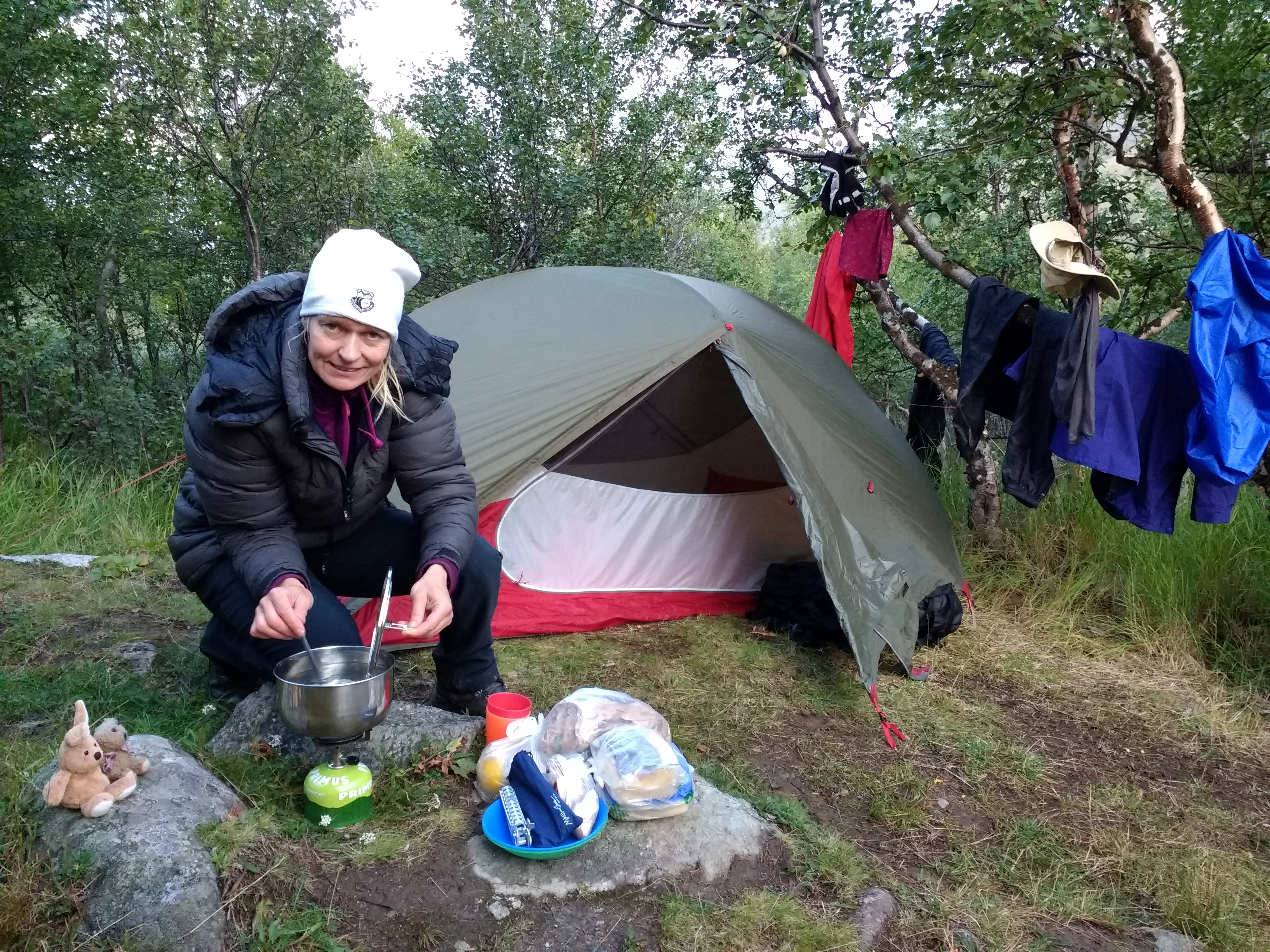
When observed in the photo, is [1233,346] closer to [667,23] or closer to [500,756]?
[500,756]

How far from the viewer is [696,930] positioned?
1562mm

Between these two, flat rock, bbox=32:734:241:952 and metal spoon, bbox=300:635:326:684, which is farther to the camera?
metal spoon, bbox=300:635:326:684

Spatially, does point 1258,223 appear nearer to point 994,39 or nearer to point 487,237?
point 994,39

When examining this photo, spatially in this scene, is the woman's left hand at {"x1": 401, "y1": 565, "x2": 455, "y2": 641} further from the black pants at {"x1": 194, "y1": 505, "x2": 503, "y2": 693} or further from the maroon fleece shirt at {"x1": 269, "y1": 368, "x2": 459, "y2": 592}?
the black pants at {"x1": 194, "y1": 505, "x2": 503, "y2": 693}

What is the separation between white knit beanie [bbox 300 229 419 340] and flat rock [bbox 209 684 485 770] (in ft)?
2.97

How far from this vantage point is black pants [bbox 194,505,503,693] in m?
2.02

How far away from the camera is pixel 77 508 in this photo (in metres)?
4.19

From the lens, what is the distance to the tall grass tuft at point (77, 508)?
3.96 meters

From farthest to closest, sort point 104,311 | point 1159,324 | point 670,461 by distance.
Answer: point 104,311 < point 670,461 < point 1159,324

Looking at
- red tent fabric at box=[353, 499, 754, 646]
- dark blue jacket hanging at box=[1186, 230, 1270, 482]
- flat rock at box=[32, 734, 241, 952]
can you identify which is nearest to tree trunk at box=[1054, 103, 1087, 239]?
dark blue jacket hanging at box=[1186, 230, 1270, 482]

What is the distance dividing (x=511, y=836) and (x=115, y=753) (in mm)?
764

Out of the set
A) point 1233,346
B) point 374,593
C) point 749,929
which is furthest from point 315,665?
point 1233,346

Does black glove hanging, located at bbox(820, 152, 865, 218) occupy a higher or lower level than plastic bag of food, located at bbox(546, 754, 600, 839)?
higher

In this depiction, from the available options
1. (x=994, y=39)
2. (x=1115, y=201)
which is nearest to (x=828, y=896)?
(x=994, y=39)
